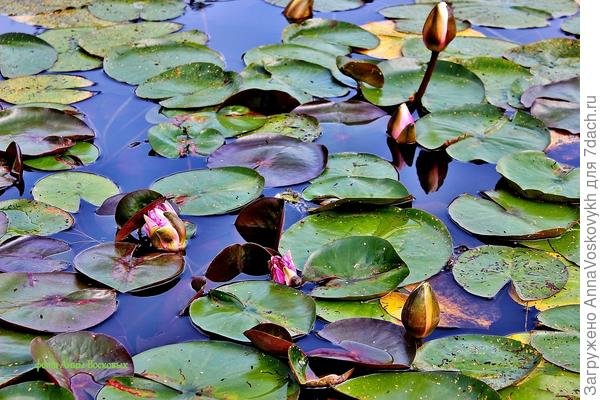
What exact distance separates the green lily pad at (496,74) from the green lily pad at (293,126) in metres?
0.87

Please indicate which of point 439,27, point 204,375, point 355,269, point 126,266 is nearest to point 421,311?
point 355,269

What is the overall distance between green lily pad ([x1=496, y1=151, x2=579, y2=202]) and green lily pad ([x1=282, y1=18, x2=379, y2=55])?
48.6 inches

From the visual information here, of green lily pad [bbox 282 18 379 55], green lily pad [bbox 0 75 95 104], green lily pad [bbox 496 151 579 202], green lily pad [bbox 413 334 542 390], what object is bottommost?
green lily pad [bbox 413 334 542 390]

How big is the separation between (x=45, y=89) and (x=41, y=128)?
426mm

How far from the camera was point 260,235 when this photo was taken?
8.90 ft

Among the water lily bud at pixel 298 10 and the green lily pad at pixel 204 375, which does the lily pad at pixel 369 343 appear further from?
the water lily bud at pixel 298 10

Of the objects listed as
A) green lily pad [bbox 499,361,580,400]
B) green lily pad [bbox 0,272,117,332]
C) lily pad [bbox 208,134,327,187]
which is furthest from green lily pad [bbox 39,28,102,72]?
green lily pad [bbox 499,361,580,400]

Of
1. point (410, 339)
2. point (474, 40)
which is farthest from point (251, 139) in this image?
point (474, 40)

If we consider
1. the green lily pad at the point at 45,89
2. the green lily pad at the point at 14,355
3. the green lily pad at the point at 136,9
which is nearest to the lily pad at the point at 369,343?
the green lily pad at the point at 14,355

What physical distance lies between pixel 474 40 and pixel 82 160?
85.1 inches

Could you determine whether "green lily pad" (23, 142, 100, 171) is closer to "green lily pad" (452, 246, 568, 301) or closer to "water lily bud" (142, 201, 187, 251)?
"water lily bud" (142, 201, 187, 251)

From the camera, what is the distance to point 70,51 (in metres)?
3.94

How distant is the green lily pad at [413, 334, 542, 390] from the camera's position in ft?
7.21

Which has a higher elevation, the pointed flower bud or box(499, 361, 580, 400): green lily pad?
the pointed flower bud
